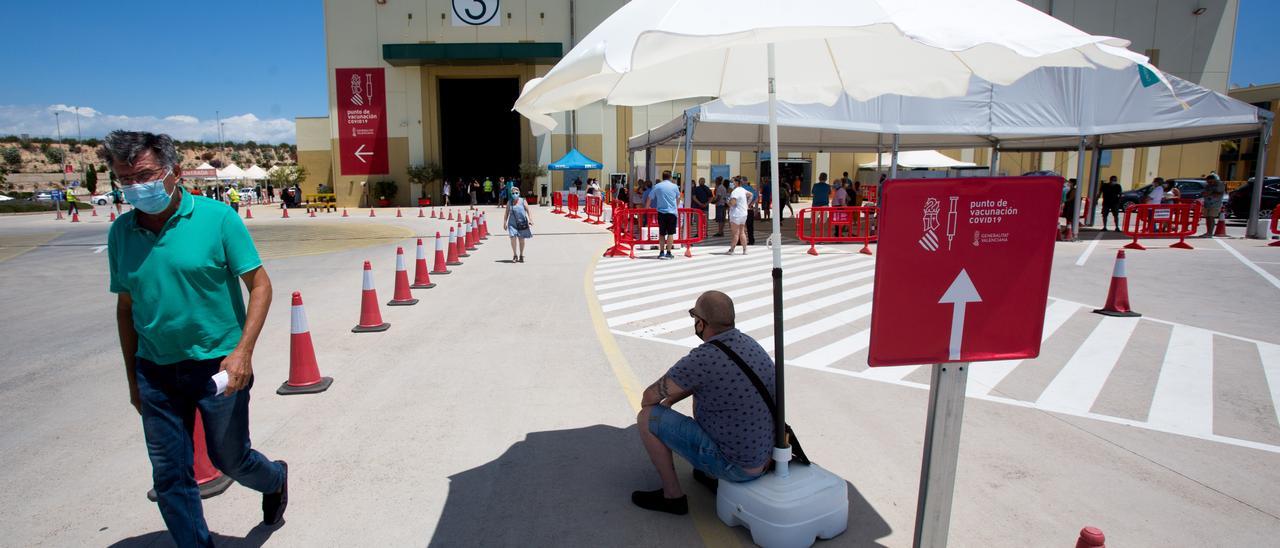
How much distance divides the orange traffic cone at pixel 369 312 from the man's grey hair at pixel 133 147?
5014mm

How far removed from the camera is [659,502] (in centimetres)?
370

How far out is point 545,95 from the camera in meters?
3.91

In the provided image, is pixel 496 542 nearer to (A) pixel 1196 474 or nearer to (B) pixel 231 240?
(B) pixel 231 240

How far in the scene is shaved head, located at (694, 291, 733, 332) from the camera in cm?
339

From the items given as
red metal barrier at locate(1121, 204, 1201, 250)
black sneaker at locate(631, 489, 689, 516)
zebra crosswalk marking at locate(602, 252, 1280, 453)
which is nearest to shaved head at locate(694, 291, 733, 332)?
black sneaker at locate(631, 489, 689, 516)

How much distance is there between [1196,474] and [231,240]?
216 inches

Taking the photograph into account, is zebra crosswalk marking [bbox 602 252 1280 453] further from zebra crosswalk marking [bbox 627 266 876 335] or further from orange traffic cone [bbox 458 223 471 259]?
orange traffic cone [bbox 458 223 471 259]

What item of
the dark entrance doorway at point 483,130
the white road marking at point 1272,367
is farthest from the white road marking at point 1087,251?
the dark entrance doorway at point 483,130

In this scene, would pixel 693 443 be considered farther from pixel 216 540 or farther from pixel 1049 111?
pixel 1049 111

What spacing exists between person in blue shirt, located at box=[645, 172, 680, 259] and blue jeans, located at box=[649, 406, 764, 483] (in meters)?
11.2

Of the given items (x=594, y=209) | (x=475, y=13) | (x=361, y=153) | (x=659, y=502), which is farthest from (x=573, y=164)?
(x=659, y=502)

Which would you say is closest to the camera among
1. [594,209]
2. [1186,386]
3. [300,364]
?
[300,364]

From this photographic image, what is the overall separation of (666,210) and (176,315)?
12166 mm

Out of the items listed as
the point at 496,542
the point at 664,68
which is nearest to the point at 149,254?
the point at 496,542
